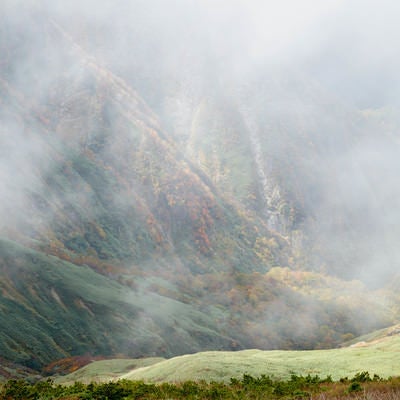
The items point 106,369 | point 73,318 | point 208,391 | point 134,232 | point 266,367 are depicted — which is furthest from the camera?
point 134,232

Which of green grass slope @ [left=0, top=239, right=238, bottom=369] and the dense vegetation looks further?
green grass slope @ [left=0, top=239, right=238, bottom=369]

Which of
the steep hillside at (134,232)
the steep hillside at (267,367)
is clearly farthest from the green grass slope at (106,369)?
the steep hillside at (267,367)

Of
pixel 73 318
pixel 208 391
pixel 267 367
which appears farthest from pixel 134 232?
pixel 208 391

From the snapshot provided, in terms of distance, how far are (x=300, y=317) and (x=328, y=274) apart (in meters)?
47.8

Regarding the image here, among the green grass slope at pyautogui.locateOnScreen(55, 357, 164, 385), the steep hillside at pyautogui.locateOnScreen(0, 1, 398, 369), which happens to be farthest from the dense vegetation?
the steep hillside at pyautogui.locateOnScreen(0, 1, 398, 369)

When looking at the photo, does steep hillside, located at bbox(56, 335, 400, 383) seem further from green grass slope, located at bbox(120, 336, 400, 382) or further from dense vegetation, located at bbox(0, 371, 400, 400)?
dense vegetation, located at bbox(0, 371, 400, 400)

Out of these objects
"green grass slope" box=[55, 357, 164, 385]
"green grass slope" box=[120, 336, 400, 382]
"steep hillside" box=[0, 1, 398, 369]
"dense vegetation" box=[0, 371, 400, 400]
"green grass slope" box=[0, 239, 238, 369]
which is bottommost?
"dense vegetation" box=[0, 371, 400, 400]

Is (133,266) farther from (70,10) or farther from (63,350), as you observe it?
(70,10)

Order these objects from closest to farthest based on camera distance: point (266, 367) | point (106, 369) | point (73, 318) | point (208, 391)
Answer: point (208, 391)
point (266, 367)
point (106, 369)
point (73, 318)

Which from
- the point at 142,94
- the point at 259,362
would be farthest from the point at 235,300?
the point at 142,94

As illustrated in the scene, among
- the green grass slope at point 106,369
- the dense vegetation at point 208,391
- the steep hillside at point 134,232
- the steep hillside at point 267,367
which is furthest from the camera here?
the steep hillside at point 134,232

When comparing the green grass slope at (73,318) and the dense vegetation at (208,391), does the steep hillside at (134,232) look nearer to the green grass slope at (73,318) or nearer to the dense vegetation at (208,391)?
the green grass slope at (73,318)

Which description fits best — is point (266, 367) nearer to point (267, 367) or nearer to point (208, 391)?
Result: point (267, 367)

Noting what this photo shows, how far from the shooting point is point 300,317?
4023 inches
